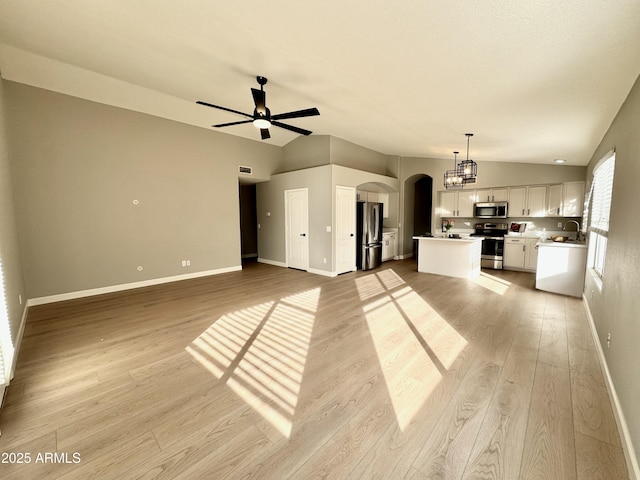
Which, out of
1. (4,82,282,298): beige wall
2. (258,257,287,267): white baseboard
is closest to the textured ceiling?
(4,82,282,298): beige wall

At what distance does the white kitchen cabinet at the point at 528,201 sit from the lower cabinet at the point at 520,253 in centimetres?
66

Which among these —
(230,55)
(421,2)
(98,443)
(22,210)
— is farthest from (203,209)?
(421,2)

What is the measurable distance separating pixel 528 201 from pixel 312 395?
7.04 meters

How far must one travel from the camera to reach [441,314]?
3795mm

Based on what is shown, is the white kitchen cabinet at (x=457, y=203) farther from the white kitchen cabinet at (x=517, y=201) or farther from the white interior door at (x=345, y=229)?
the white interior door at (x=345, y=229)

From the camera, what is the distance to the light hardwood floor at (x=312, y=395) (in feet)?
5.07

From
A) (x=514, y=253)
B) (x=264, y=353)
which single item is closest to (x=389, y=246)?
(x=514, y=253)

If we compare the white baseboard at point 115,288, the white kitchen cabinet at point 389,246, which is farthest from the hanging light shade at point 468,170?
the white baseboard at point 115,288

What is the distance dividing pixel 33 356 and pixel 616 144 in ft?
20.3

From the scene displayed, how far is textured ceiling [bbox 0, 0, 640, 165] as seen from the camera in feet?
6.08

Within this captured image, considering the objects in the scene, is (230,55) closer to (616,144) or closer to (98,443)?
(98,443)

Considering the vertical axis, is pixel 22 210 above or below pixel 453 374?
above

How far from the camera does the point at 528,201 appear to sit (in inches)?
258

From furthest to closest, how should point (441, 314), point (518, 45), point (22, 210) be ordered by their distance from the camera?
point (22, 210)
point (441, 314)
point (518, 45)
